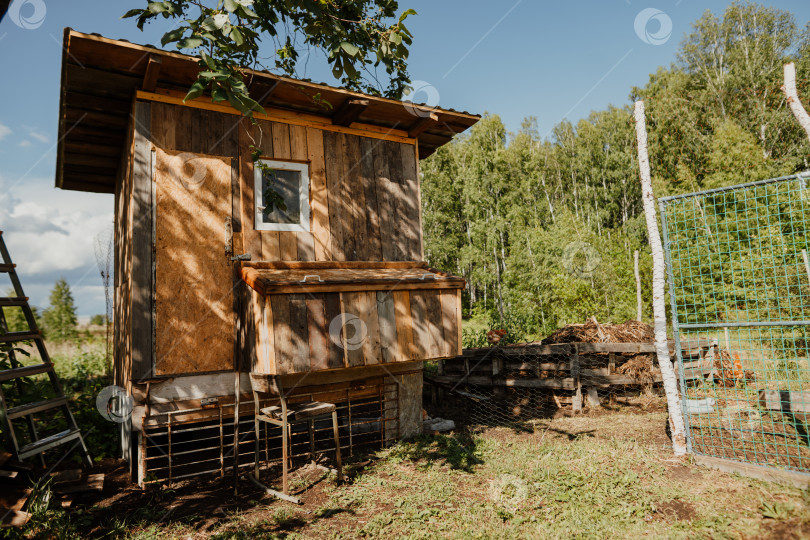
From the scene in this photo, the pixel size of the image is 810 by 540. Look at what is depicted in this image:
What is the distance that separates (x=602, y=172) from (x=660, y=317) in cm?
2865

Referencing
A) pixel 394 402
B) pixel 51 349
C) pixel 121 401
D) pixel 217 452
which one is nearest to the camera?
pixel 121 401

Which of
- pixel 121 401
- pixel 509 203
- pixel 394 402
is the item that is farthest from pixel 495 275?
pixel 121 401

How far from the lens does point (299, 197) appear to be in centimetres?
644

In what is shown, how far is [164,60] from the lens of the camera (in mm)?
5145

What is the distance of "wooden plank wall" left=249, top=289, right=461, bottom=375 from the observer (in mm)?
4812

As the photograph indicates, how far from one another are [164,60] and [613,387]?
906cm

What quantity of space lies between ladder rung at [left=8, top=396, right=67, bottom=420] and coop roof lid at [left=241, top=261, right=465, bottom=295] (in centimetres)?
248

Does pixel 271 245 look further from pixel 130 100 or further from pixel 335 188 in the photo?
pixel 130 100

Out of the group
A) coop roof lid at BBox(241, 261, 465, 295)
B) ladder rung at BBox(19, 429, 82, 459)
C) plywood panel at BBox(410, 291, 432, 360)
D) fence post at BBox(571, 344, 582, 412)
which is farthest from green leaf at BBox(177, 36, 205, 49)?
fence post at BBox(571, 344, 582, 412)

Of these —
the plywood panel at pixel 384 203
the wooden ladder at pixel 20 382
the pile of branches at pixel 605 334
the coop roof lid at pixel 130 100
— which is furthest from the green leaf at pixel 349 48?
the pile of branches at pixel 605 334

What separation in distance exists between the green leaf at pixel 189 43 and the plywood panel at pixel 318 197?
3.17 meters

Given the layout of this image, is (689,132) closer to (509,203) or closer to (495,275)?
(509,203)

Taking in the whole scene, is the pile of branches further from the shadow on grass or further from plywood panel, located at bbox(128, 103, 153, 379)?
plywood panel, located at bbox(128, 103, 153, 379)

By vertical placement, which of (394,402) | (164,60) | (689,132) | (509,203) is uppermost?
(689,132)
